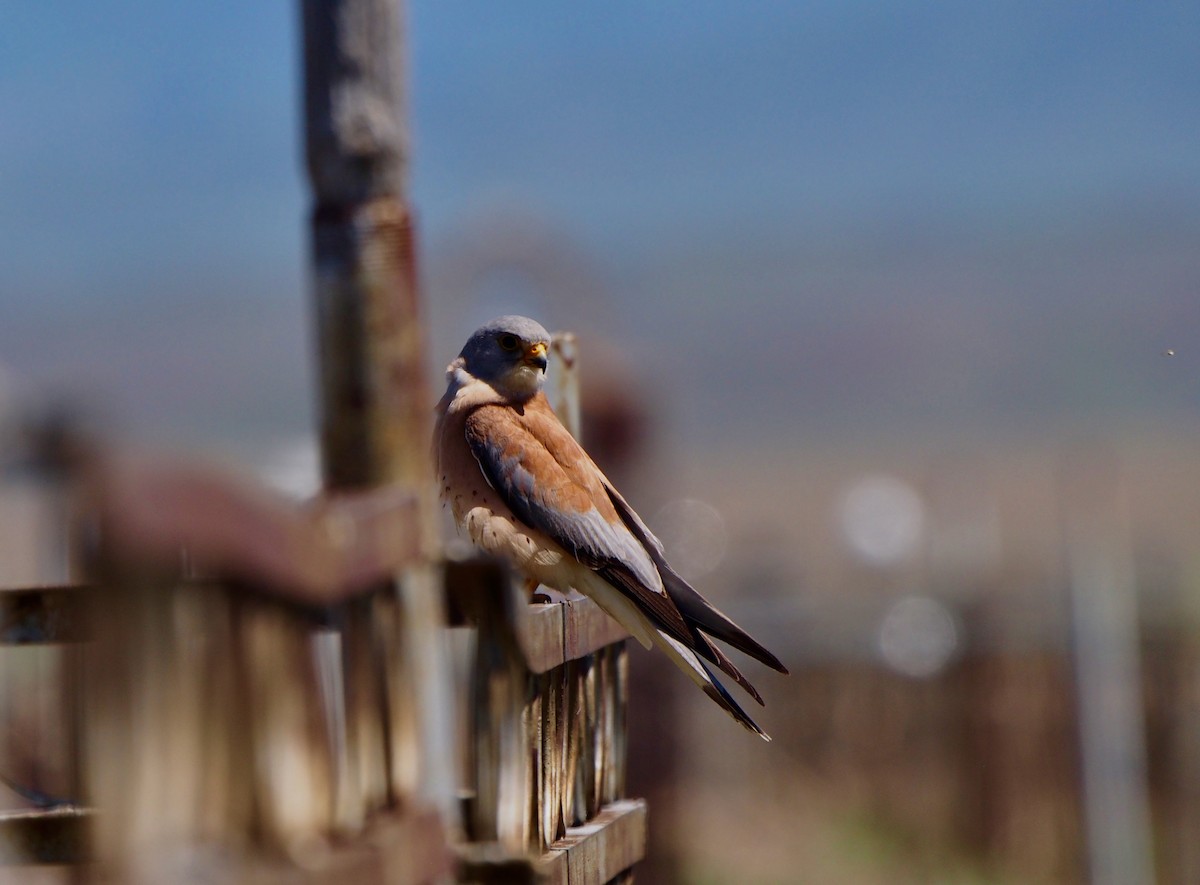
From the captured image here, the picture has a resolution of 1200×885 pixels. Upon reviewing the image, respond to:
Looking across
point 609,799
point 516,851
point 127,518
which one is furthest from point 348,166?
point 609,799

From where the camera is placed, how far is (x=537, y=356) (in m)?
5.40

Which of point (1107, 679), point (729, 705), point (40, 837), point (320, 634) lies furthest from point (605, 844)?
point (1107, 679)

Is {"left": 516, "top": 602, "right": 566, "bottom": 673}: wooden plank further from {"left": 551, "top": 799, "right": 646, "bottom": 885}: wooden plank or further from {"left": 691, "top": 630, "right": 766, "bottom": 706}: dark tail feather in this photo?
{"left": 691, "top": 630, "right": 766, "bottom": 706}: dark tail feather

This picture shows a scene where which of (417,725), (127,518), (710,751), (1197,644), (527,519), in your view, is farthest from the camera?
(710,751)

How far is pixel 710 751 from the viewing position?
1327 centimetres

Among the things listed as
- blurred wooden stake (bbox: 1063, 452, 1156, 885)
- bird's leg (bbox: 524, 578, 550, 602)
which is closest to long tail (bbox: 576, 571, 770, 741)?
bird's leg (bbox: 524, 578, 550, 602)

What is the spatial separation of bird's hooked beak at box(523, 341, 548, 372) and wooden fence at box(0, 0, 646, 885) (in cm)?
250

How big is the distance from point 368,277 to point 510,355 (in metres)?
3.05

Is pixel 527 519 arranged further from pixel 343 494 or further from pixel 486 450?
pixel 343 494

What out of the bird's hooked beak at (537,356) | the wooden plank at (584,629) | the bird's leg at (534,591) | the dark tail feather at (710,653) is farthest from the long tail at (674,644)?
the bird's hooked beak at (537,356)

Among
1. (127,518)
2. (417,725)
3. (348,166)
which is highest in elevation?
(348,166)

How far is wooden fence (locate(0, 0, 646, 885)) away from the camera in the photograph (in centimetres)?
207

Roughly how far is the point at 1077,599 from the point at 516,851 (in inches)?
400

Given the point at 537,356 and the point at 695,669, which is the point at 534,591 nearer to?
the point at 695,669
